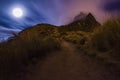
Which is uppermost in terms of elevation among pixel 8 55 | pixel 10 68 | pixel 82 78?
pixel 8 55

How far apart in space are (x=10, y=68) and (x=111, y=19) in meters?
4.47

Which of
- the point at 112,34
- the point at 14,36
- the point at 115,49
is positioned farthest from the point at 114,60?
the point at 14,36

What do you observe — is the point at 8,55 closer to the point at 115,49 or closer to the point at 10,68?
the point at 10,68

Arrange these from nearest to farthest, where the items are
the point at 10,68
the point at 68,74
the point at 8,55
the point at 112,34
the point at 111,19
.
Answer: the point at 68,74 < the point at 10,68 < the point at 8,55 < the point at 112,34 < the point at 111,19

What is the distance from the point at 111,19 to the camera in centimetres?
827

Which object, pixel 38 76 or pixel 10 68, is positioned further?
pixel 10 68

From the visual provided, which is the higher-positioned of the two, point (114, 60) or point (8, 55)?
point (8, 55)

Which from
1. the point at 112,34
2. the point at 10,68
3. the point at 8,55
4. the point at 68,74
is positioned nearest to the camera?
the point at 68,74

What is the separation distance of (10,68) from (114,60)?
315 centimetres

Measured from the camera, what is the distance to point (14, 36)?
854 cm

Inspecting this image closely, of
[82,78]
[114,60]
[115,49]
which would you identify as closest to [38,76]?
[82,78]

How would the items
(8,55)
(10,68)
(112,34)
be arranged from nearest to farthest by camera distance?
(10,68), (8,55), (112,34)

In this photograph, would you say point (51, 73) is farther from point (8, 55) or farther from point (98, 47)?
point (98, 47)

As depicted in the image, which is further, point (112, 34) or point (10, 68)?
point (112, 34)
